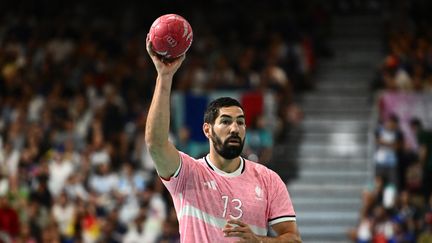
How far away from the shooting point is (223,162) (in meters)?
7.20

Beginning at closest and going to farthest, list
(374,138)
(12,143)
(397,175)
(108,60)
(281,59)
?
(397,175)
(374,138)
(12,143)
(281,59)
(108,60)

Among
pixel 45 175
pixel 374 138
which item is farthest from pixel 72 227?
pixel 374 138

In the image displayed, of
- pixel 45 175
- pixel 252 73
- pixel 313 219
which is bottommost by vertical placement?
pixel 313 219

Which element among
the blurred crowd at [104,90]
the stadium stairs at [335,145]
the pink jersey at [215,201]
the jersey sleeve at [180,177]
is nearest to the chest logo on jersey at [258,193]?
the pink jersey at [215,201]

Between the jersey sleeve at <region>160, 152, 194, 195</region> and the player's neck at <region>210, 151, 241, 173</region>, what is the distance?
22 cm

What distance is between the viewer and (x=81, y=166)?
19656 millimetres

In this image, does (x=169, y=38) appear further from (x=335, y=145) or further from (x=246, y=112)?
(x=335, y=145)

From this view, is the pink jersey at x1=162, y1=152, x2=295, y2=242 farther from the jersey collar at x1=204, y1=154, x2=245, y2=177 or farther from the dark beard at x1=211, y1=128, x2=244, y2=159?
the dark beard at x1=211, y1=128, x2=244, y2=159

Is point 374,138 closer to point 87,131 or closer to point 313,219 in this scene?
point 313,219

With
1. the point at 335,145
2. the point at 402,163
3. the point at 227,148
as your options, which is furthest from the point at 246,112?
the point at 227,148

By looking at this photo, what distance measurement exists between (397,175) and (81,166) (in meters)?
5.84

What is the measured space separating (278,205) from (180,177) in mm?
729

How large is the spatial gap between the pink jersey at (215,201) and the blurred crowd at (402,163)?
911cm

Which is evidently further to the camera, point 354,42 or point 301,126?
point 354,42
